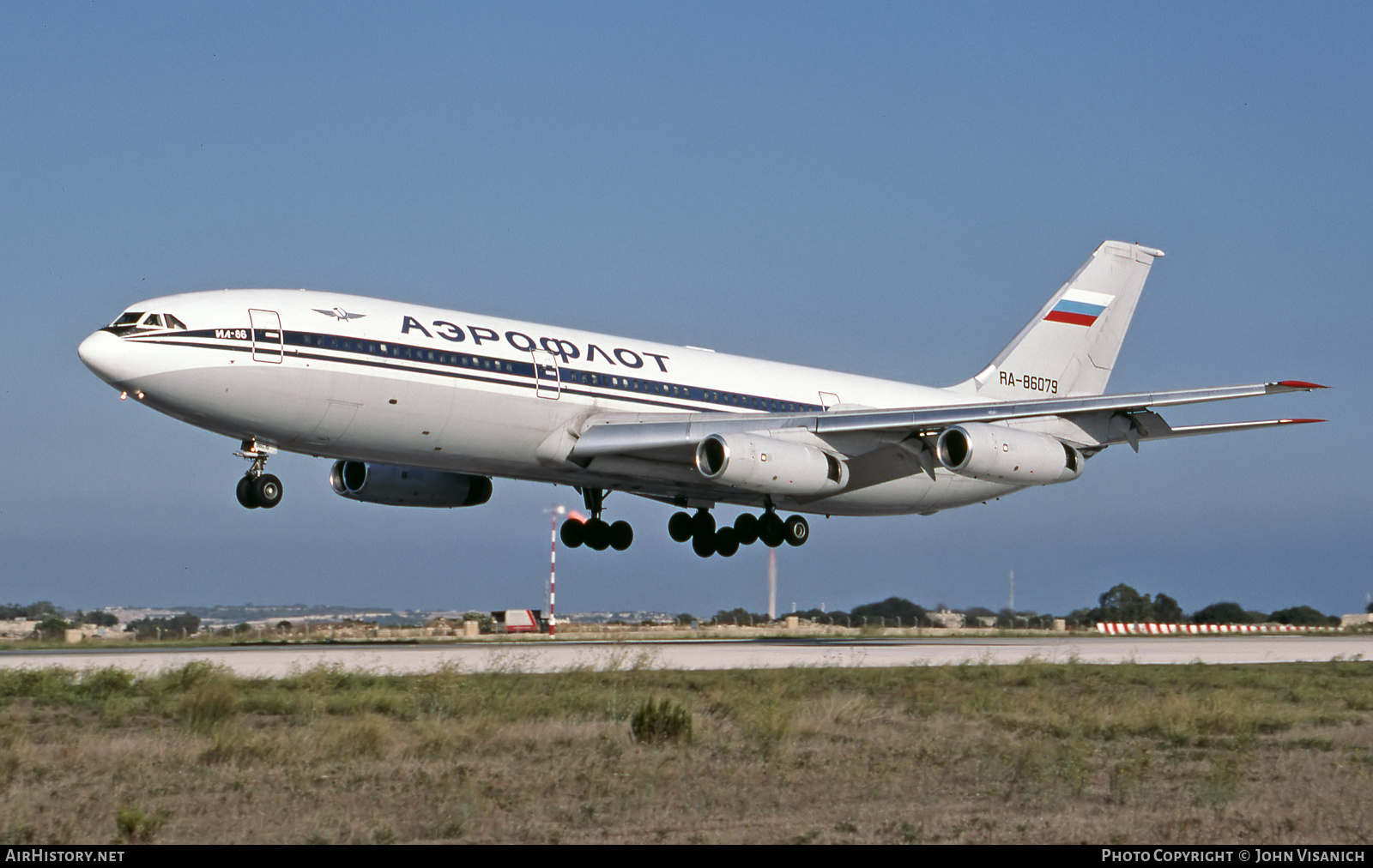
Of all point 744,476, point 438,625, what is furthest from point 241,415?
point 438,625

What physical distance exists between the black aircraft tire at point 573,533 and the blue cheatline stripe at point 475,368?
21.4ft

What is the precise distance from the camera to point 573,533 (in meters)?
41.5

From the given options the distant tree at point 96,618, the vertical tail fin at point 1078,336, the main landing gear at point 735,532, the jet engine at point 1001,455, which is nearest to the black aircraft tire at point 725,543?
the main landing gear at point 735,532

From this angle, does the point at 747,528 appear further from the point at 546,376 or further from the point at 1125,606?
the point at 1125,606

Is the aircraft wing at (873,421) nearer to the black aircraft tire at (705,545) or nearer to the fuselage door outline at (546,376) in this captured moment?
the fuselage door outline at (546,376)

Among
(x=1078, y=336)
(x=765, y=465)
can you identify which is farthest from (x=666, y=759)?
(x=1078, y=336)

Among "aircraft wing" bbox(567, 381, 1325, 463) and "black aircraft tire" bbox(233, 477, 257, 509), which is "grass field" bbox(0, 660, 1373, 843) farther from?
"aircraft wing" bbox(567, 381, 1325, 463)

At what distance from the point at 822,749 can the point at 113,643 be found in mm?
35137

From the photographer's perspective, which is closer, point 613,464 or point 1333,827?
point 1333,827

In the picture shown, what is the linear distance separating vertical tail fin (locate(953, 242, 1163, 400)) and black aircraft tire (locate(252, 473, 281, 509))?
80.0ft

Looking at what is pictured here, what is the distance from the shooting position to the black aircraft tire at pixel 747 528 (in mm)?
39250

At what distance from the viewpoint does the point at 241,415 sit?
29062 millimetres

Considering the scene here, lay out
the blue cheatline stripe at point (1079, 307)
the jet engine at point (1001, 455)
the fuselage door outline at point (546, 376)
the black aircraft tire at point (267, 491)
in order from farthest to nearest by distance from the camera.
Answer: the blue cheatline stripe at point (1079, 307)
the jet engine at point (1001, 455)
the fuselage door outline at point (546, 376)
the black aircraft tire at point (267, 491)

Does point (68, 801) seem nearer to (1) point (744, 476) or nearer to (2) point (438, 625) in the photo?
(1) point (744, 476)
